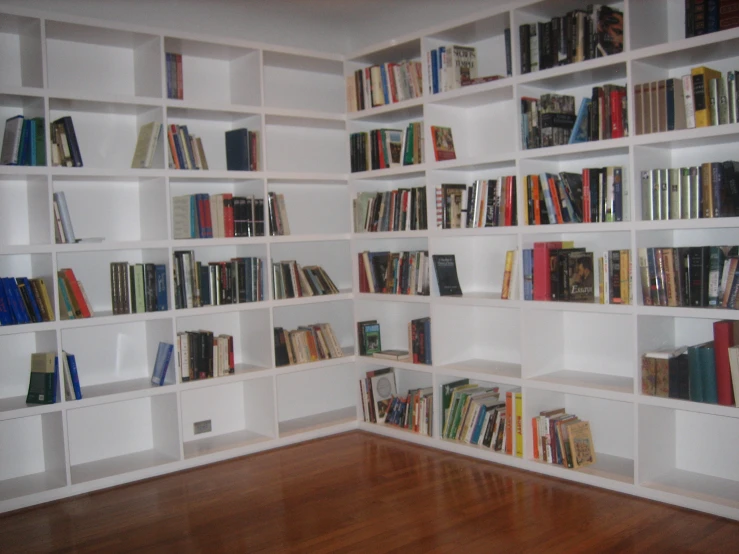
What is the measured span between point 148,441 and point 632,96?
342cm

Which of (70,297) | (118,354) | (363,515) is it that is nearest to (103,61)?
(70,297)

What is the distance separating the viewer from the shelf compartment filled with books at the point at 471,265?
4309 mm

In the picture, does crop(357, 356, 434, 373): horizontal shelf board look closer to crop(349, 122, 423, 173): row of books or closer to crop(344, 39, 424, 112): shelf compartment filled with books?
crop(349, 122, 423, 173): row of books

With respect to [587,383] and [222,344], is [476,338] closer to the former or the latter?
[587,383]

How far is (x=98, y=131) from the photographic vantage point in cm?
414

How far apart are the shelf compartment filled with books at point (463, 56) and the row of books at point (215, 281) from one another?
1586 millimetres

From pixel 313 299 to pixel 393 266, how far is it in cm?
58

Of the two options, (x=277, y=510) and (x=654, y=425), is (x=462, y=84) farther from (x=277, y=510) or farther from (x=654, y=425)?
(x=277, y=510)

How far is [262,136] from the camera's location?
4426 millimetres

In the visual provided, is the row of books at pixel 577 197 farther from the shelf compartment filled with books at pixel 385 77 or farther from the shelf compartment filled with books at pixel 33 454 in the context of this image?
the shelf compartment filled with books at pixel 33 454

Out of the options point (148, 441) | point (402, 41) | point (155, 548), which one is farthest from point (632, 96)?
point (148, 441)

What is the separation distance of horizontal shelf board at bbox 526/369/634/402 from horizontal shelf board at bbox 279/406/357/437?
5.00ft

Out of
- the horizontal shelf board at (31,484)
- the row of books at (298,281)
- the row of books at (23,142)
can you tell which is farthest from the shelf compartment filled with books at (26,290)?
the row of books at (298,281)

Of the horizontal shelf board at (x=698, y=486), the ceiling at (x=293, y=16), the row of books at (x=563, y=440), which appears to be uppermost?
the ceiling at (x=293, y=16)
